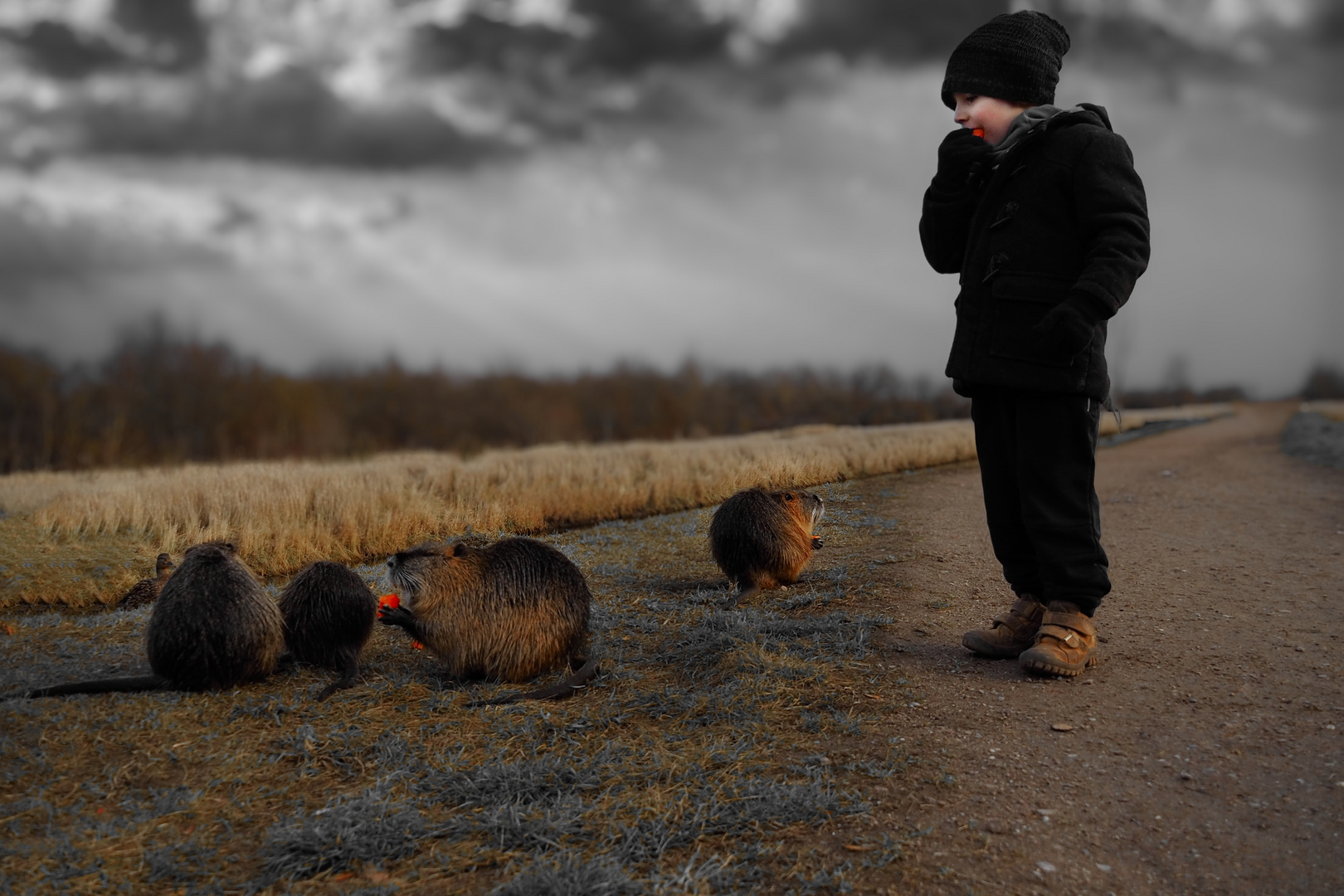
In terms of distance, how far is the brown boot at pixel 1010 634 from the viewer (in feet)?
14.7

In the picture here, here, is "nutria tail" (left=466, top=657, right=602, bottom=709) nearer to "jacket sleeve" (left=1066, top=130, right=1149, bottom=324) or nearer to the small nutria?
the small nutria

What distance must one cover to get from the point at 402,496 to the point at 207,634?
348 centimetres

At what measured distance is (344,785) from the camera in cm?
322

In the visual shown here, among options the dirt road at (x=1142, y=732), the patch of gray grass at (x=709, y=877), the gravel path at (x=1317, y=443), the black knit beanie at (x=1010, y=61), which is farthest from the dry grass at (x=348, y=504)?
the gravel path at (x=1317, y=443)

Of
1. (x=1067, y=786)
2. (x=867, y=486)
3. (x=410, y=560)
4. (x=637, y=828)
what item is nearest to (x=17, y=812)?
(x=410, y=560)

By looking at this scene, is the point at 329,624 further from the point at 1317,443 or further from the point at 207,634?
the point at 1317,443

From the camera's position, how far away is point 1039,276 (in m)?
4.10

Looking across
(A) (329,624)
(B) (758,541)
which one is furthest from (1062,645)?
(A) (329,624)

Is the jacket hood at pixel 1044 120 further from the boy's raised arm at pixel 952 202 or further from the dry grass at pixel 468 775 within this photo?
the dry grass at pixel 468 775

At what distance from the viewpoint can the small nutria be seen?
5297 mm

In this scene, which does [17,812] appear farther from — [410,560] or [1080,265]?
[1080,265]

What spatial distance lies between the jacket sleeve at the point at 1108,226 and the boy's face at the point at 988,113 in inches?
18.5

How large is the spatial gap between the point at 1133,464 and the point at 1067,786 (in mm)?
14741

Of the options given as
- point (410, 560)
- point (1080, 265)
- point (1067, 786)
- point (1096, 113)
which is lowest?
point (1067, 786)
